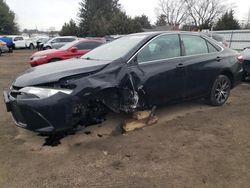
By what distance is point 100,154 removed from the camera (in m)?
4.27

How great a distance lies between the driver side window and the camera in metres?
5.16

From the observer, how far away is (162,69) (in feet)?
17.3

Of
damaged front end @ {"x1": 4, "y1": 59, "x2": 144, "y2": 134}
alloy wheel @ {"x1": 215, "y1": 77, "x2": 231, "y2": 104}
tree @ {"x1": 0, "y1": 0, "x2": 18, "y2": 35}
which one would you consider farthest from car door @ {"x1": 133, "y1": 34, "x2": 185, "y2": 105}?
tree @ {"x1": 0, "y1": 0, "x2": 18, "y2": 35}

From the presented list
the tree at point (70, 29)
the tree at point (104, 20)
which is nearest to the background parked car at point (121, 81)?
the tree at point (104, 20)

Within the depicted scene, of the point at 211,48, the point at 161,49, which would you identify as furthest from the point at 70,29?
the point at 161,49

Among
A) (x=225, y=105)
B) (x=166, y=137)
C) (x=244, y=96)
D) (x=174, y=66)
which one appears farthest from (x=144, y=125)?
(x=244, y=96)

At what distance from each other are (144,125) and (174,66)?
1181 mm

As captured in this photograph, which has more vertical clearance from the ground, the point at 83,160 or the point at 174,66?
the point at 174,66

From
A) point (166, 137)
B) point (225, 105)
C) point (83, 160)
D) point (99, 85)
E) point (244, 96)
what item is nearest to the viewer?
point (83, 160)

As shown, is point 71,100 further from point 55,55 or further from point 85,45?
point 85,45

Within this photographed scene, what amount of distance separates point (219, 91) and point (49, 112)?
3911 millimetres

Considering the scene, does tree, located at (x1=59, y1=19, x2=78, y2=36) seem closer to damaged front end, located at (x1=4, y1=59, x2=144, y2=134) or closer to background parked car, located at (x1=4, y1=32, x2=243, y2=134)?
background parked car, located at (x1=4, y1=32, x2=243, y2=134)

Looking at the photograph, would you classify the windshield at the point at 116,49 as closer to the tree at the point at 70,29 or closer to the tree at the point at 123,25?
the tree at the point at 123,25

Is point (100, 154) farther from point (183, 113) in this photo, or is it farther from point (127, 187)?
point (183, 113)
